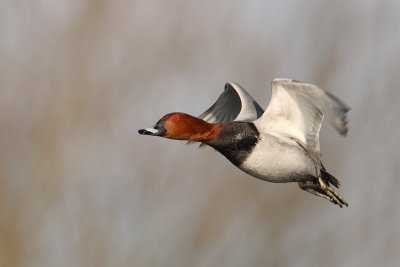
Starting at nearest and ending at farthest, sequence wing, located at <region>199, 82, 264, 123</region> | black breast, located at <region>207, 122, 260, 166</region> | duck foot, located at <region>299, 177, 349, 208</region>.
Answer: black breast, located at <region>207, 122, 260, 166</region>
duck foot, located at <region>299, 177, 349, 208</region>
wing, located at <region>199, 82, 264, 123</region>

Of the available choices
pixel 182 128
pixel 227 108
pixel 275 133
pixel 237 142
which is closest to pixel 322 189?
pixel 275 133

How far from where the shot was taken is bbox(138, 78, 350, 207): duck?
9414mm

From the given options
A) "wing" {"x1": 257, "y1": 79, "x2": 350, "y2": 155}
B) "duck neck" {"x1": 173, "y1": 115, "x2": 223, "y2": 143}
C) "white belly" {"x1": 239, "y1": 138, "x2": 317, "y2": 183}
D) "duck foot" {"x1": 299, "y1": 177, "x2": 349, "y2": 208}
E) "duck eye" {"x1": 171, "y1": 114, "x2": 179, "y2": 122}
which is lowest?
"duck foot" {"x1": 299, "y1": 177, "x2": 349, "y2": 208}

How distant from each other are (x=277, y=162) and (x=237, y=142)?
32 centimetres

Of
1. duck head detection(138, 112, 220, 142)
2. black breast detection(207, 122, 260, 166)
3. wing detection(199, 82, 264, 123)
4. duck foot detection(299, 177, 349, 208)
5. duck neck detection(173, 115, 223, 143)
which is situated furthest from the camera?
wing detection(199, 82, 264, 123)

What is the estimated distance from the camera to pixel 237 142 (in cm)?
960

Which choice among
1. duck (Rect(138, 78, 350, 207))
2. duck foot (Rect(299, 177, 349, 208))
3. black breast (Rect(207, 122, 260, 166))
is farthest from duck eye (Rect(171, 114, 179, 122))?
duck foot (Rect(299, 177, 349, 208))

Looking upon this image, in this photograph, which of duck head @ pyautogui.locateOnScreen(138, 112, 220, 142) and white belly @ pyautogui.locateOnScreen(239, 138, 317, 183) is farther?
white belly @ pyautogui.locateOnScreen(239, 138, 317, 183)

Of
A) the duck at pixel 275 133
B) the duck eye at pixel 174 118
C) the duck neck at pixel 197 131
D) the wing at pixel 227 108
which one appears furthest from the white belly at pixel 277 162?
the wing at pixel 227 108

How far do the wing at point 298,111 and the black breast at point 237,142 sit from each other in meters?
0.15

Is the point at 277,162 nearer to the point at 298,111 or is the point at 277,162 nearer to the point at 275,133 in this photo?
the point at 275,133

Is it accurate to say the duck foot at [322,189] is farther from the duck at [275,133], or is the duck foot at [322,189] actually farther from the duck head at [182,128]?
the duck head at [182,128]

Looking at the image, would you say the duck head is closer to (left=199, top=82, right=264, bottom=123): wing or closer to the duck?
the duck

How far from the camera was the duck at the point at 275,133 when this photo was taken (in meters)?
9.41
